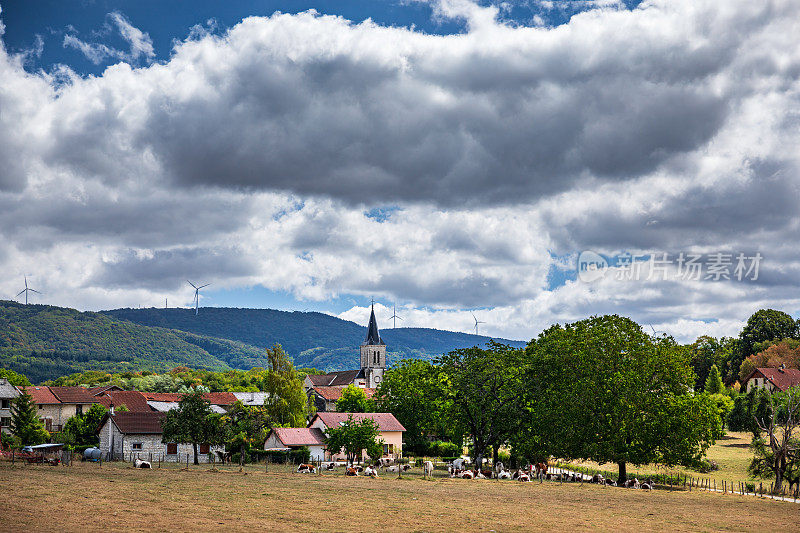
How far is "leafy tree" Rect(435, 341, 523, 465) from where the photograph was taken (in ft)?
254

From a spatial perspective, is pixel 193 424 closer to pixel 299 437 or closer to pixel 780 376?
pixel 299 437

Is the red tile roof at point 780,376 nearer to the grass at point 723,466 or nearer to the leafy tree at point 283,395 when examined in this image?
the grass at point 723,466

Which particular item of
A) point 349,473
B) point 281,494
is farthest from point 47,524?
point 349,473

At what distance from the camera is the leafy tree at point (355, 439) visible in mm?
75375

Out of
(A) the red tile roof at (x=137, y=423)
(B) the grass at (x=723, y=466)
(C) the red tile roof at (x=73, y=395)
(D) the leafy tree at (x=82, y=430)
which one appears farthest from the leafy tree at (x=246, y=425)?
(C) the red tile roof at (x=73, y=395)

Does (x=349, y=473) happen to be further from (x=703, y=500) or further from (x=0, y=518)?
(x=0, y=518)

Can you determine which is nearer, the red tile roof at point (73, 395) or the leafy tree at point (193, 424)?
the leafy tree at point (193, 424)

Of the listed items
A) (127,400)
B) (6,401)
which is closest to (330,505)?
(6,401)

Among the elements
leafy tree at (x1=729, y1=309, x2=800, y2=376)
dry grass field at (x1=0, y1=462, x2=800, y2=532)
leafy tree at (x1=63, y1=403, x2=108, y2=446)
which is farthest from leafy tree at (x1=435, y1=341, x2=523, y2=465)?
leafy tree at (x1=729, y1=309, x2=800, y2=376)

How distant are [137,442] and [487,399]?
38.9 metres

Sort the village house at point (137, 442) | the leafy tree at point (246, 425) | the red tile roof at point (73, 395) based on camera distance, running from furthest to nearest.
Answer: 1. the red tile roof at point (73, 395)
2. the village house at point (137, 442)
3. the leafy tree at point (246, 425)

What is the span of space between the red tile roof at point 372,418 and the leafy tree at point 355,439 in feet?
26.0

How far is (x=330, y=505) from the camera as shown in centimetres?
4000

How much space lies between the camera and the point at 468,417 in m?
79.8
